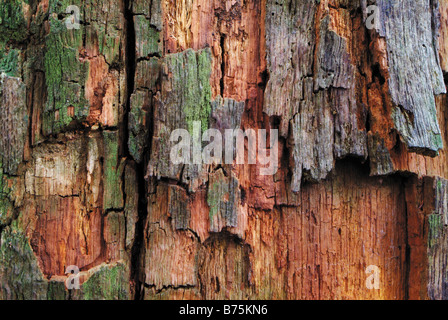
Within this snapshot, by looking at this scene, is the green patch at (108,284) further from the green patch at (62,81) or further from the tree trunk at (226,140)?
the green patch at (62,81)

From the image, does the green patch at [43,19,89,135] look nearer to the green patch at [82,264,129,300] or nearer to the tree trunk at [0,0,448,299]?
the tree trunk at [0,0,448,299]

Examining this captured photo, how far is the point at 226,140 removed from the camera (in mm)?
1623

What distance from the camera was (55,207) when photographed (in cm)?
163

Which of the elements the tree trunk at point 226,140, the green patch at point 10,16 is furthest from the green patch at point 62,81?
the green patch at point 10,16

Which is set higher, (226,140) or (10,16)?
(10,16)

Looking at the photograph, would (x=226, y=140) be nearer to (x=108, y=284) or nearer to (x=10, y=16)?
(x=108, y=284)

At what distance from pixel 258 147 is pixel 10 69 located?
1.20 m

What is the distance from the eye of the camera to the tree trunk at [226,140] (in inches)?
63.2

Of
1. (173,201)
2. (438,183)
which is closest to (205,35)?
(173,201)

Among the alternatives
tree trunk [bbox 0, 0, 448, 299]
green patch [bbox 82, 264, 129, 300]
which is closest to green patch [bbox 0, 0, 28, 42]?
tree trunk [bbox 0, 0, 448, 299]

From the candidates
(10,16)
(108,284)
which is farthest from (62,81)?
(108,284)

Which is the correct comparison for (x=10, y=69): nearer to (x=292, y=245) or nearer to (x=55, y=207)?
(x=55, y=207)

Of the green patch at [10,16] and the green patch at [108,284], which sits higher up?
the green patch at [10,16]

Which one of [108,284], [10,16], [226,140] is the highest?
[10,16]
